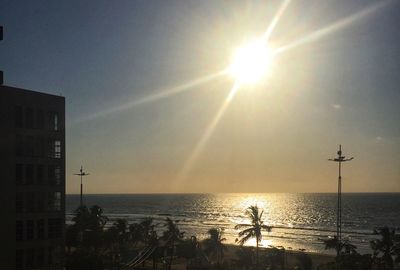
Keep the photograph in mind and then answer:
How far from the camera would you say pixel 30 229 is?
48094 millimetres

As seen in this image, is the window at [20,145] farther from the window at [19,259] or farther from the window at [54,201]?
the window at [19,259]

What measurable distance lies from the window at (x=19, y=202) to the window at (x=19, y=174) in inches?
44.2

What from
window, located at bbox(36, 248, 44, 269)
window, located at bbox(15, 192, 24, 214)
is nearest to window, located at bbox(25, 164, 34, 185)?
window, located at bbox(15, 192, 24, 214)

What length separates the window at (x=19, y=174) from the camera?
4731 centimetres

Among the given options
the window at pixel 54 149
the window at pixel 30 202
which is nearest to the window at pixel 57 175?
the window at pixel 54 149

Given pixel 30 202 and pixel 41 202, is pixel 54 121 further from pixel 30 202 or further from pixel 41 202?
pixel 30 202

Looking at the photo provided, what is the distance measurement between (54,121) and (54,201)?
26.4ft

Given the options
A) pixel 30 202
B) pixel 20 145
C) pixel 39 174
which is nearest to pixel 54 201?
pixel 30 202

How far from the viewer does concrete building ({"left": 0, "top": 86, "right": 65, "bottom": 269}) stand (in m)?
46.2

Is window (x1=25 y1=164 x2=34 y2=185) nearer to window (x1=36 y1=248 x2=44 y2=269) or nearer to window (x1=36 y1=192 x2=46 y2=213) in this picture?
window (x1=36 y1=192 x2=46 y2=213)

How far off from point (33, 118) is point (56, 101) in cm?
296

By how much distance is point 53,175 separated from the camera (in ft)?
166

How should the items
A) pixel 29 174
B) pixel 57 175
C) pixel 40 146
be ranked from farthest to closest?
pixel 57 175 < pixel 40 146 < pixel 29 174

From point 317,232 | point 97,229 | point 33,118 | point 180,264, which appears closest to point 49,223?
point 33,118
